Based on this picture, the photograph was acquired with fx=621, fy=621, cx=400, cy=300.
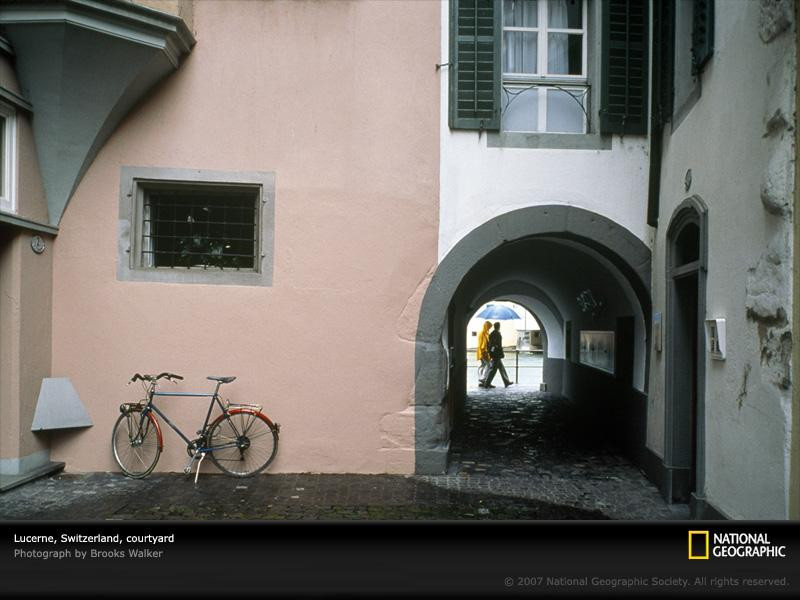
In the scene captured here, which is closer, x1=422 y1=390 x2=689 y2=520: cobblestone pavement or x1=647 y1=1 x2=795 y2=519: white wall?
x1=647 y1=1 x2=795 y2=519: white wall

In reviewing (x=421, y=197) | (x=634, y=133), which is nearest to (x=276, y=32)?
(x=421, y=197)

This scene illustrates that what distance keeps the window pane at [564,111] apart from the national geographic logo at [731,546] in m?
6.15

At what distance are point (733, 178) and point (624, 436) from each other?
14.0ft

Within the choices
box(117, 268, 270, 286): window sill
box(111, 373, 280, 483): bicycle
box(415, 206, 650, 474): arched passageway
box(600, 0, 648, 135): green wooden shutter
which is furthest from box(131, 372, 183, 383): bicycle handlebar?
box(600, 0, 648, 135): green wooden shutter

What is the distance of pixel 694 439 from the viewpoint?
5926 millimetres

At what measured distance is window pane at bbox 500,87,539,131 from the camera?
7059mm

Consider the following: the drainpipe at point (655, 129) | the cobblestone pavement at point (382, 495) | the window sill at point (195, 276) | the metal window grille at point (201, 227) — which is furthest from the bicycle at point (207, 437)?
the drainpipe at point (655, 129)

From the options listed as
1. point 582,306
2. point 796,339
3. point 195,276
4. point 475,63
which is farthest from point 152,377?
point 582,306

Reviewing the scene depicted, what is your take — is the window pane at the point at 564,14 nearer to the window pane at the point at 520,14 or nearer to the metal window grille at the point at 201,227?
the window pane at the point at 520,14

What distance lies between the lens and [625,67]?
6.86 m

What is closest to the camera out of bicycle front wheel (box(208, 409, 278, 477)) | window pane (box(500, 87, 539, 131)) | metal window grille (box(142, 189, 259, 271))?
bicycle front wheel (box(208, 409, 278, 477))

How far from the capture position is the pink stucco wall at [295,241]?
21.5 feet

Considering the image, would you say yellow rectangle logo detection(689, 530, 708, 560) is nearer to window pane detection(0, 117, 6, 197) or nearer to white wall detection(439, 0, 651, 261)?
white wall detection(439, 0, 651, 261)

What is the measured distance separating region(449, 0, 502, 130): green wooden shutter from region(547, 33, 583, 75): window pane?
2.55ft
